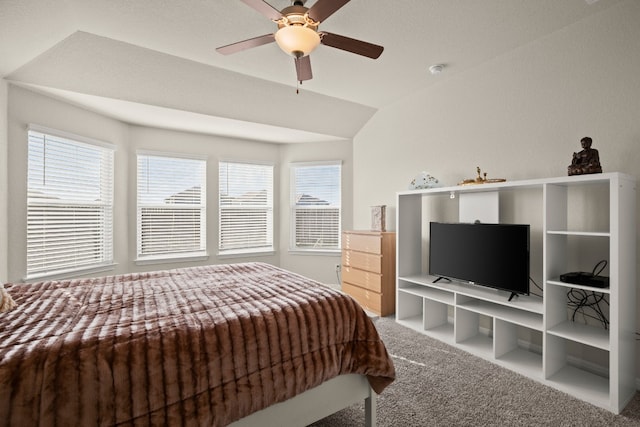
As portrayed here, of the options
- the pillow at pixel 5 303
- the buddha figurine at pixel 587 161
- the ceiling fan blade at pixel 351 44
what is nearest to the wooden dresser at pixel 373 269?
the buddha figurine at pixel 587 161

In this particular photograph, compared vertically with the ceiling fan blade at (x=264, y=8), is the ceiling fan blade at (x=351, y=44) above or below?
below

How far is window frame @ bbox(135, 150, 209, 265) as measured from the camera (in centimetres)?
434

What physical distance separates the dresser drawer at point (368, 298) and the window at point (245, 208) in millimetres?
1837

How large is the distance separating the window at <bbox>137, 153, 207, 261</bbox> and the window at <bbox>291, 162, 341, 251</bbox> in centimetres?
150

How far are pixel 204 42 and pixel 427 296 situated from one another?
323 centimetres

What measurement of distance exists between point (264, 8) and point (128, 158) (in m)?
3.43

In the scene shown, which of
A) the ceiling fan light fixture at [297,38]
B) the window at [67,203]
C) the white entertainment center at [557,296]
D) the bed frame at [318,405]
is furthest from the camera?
the window at [67,203]

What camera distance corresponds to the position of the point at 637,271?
2178 mm

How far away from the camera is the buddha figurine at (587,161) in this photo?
2.12m

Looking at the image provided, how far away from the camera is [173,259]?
14.7 ft

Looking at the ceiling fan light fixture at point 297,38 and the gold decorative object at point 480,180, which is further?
the gold decorative object at point 480,180

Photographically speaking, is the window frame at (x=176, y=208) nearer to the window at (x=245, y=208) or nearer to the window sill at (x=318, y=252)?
the window at (x=245, y=208)

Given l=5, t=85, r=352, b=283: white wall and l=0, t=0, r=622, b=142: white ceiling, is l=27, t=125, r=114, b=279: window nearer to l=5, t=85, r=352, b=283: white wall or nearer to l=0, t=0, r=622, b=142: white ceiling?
Result: l=5, t=85, r=352, b=283: white wall

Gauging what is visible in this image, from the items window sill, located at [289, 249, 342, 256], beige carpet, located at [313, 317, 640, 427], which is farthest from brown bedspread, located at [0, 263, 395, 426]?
window sill, located at [289, 249, 342, 256]
